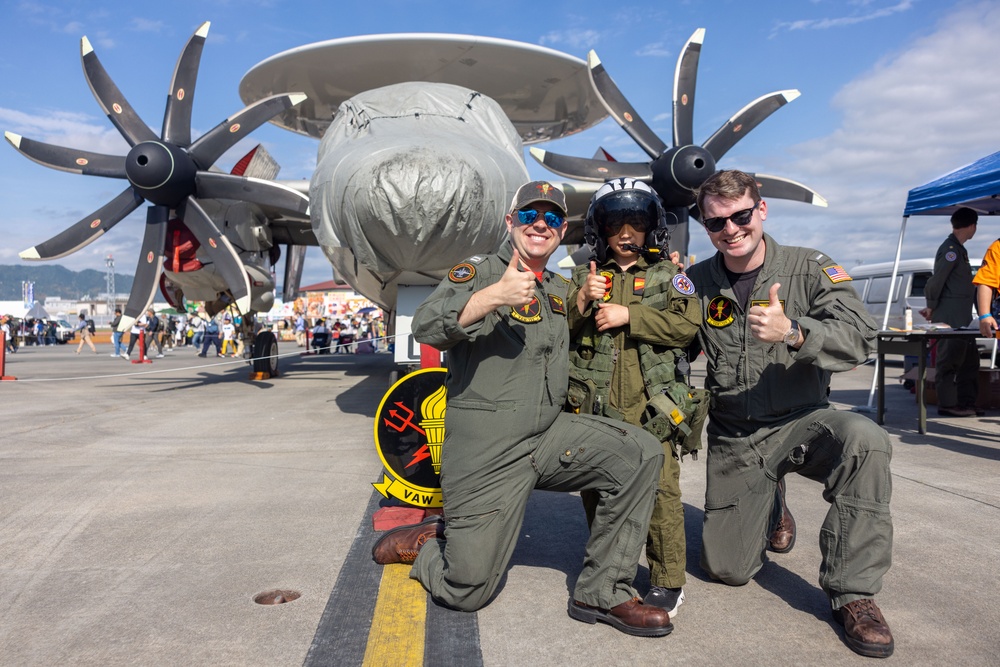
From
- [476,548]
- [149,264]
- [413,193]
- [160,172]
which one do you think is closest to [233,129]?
[160,172]

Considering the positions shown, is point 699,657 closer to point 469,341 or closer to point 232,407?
point 469,341

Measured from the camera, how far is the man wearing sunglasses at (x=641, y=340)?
255 cm

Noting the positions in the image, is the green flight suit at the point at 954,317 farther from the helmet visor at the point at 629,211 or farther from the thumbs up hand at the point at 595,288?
the thumbs up hand at the point at 595,288

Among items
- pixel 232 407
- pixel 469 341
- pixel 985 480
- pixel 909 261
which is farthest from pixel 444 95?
pixel 909 261

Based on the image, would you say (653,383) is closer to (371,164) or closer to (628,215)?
(628,215)

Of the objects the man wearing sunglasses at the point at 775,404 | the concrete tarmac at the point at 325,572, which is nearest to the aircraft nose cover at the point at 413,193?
the concrete tarmac at the point at 325,572

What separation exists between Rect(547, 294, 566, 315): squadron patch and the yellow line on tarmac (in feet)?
4.11

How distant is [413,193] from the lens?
4867 mm

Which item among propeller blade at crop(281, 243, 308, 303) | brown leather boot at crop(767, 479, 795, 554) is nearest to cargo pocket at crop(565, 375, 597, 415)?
brown leather boot at crop(767, 479, 795, 554)

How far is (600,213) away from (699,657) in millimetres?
1700

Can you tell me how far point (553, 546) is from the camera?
327cm

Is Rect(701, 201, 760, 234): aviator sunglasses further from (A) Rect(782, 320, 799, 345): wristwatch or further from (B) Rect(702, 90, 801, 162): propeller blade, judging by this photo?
(B) Rect(702, 90, 801, 162): propeller blade

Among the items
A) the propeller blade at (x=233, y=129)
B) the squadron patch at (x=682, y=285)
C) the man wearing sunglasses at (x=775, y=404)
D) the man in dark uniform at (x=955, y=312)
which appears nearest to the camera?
the man wearing sunglasses at (x=775, y=404)

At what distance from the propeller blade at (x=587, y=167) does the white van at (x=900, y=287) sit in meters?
6.89
